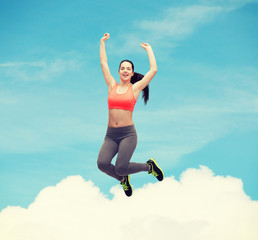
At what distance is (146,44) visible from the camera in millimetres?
9477

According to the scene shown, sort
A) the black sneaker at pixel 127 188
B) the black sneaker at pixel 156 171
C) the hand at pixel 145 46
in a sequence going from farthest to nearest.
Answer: the black sneaker at pixel 156 171, the black sneaker at pixel 127 188, the hand at pixel 145 46

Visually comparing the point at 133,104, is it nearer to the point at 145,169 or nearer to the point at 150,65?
the point at 150,65

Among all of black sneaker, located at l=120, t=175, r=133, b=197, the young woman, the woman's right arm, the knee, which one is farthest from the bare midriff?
black sneaker, located at l=120, t=175, r=133, b=197

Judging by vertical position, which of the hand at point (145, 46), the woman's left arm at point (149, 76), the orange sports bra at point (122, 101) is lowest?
the orange sports bra at point (122, 101)

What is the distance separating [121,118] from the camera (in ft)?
29.8

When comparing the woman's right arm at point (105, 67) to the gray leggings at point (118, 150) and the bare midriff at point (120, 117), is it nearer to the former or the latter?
the bare midriff at point (120, 117)

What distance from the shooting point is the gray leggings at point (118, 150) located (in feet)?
29.5

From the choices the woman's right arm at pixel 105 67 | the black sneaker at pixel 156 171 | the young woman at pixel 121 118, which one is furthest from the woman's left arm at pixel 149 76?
the black sneaker at pixel 156 171

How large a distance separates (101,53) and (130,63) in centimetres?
71

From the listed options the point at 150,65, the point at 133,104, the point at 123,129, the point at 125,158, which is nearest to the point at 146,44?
the point at 150,65

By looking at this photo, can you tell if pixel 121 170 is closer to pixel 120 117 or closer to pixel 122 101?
pixel 120 117

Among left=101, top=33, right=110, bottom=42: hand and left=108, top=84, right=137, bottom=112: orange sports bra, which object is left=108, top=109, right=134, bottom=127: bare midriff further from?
left=101, top=33, right=110, bottom=42: hand

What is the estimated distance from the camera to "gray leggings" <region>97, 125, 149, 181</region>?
8.98m

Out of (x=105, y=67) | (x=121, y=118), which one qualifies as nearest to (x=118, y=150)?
(x=121, y=118)
